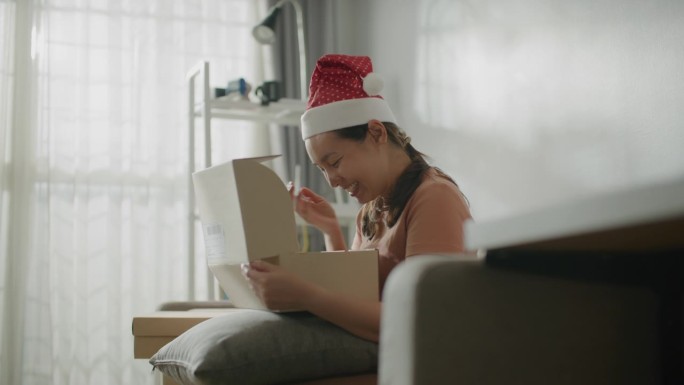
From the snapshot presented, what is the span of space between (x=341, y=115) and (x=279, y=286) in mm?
516

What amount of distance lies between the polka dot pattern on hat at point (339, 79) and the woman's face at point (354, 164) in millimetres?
101

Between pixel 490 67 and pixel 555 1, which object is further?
pixel 490 67

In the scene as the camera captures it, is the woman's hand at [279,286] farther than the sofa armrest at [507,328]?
Yes

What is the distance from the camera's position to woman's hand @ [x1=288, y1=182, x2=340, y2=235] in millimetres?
1685

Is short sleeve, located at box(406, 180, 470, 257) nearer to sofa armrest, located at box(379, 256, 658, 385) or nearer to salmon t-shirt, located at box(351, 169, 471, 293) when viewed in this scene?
salmon t-shirt, located at box(351, 169, 471, 293)

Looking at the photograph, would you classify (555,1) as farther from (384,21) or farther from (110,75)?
(110,75)

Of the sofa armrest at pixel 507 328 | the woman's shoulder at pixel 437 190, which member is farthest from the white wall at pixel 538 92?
the sofa armrest at pixel 507 328

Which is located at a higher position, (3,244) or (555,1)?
(555,1)

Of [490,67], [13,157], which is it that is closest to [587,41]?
[490,67]

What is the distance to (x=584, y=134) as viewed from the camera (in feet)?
7.00

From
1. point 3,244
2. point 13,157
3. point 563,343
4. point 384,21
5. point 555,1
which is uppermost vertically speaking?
point 384,21

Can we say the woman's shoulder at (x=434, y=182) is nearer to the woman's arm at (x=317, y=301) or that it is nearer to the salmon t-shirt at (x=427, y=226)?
the salmon t-shirt at (x=427, y=226)

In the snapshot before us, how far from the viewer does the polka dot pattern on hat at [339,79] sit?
1662 mm

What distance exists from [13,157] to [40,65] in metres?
0.39
